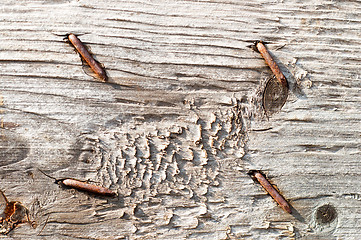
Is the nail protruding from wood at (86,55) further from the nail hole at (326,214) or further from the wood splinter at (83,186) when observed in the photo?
the nail hole at (326,214)

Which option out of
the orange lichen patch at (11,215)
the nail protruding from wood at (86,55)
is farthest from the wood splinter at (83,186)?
the nail protruding from wood at (86,55)

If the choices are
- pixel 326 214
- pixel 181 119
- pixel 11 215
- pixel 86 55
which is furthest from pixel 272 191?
pixel 11 215

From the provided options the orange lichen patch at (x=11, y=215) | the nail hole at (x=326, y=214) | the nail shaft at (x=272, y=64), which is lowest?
the orange lichen patch at (x=11, y=215)

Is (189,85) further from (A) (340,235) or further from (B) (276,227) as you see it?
(A) (340,235)

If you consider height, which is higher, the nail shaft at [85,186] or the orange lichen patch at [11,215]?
the nail shaft at [85,186]

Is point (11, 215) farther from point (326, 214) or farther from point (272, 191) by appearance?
point (326, 214)

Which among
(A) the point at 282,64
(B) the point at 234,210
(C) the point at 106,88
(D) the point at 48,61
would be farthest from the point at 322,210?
(D) the point at 48,61

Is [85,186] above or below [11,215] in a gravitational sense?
above

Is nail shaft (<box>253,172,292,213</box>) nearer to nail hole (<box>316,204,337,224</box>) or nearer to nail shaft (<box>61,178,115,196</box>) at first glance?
nail hole (<box>316,204,337,224</box>)
